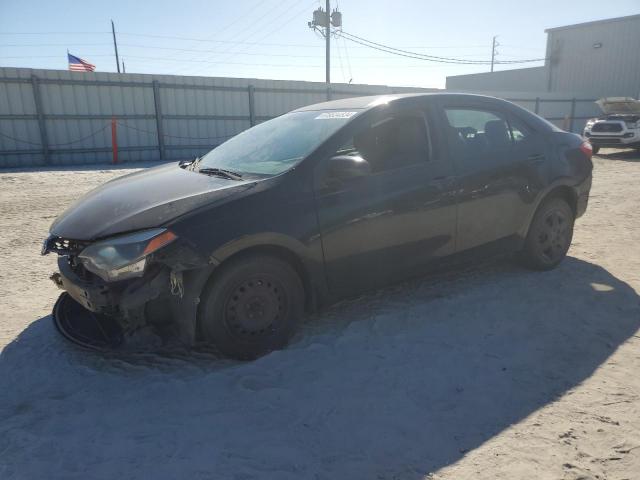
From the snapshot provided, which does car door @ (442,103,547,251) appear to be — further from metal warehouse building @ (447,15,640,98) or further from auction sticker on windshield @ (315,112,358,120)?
metal warehouse building @ (447,15,640,98)

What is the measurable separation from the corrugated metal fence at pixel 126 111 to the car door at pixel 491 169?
1351 cm

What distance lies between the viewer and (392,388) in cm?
262

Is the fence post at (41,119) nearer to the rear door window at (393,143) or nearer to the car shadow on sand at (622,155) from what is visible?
the rear door window at (393,143)

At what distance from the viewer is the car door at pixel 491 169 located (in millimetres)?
3668

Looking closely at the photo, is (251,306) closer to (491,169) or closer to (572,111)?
(491,169)

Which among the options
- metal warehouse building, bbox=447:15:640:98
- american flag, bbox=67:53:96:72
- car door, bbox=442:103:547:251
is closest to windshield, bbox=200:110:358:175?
car door, bbox=442:103:547:251

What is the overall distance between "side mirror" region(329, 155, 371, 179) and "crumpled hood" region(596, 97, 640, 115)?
15.6 meters

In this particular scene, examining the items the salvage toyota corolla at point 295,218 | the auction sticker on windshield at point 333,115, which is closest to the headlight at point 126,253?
the salvage toyota corolla at point 295,218

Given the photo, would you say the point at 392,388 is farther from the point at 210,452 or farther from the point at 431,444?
the point at 210,452

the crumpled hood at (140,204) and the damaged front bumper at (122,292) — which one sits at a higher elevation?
the crumpled hood at (140,204)

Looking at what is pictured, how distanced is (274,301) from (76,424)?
1.24 meters

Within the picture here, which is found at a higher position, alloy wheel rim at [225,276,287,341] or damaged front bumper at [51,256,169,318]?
damaged front bumper at [51,256,169,318]

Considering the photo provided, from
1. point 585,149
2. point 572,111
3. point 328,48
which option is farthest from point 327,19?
point 585,149

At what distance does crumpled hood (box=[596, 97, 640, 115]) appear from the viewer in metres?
14.9
